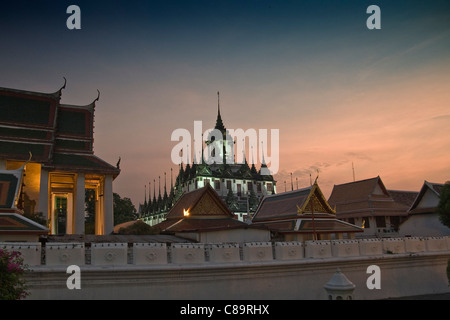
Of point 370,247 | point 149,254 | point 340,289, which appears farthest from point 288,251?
point 149,254

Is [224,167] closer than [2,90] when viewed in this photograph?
No

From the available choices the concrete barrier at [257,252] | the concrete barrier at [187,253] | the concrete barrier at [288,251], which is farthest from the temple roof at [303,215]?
the concrete barrier at [187,253]

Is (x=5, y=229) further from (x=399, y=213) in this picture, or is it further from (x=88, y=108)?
(x=399, y=213)

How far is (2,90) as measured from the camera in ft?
100

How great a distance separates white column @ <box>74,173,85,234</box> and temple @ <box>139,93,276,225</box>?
64.3 metres

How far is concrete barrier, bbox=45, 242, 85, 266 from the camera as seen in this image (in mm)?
13062

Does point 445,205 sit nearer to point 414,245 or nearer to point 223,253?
point 414,245

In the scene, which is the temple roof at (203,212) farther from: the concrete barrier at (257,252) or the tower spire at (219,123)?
the tower spire at (219,123)

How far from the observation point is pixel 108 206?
30.5 meters

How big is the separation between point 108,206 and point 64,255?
17.8 m

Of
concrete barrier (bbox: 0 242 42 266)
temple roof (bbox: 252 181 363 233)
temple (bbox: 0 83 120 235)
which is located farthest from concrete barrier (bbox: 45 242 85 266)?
temple (bbox: 0 83 120 235)

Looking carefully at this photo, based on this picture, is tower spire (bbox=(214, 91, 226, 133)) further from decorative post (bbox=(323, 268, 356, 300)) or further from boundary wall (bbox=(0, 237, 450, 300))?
decorative post (bbox=(323, 268, 356, 300))
